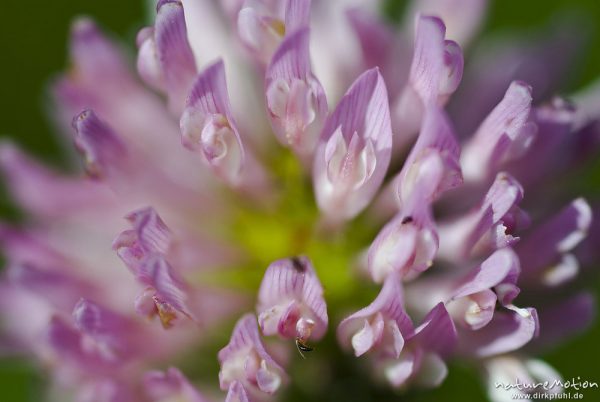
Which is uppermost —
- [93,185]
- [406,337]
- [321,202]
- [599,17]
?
[599,17]

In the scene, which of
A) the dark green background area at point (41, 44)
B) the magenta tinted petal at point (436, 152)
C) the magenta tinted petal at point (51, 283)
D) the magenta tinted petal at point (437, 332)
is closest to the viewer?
the magenta tinted petal at point (436, 152)

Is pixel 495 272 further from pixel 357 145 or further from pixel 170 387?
pixel 170 387

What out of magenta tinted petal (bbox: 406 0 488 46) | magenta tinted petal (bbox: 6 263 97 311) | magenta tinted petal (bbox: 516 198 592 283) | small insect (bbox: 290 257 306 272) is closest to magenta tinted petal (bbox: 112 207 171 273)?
small insect (bbox: 290 257 306 272)

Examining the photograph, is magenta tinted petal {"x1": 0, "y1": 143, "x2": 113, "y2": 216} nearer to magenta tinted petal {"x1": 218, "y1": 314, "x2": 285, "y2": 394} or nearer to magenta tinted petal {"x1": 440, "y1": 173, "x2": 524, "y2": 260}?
magenta tinted petal {"x1": 218, "y1": 314, "x2": 285, "y2": 394}

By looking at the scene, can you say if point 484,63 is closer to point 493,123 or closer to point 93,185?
point 493,123

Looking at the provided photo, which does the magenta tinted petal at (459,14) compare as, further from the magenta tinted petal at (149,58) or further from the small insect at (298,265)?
the small insect at (298,265)

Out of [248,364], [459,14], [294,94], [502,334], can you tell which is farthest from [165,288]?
[459,14]

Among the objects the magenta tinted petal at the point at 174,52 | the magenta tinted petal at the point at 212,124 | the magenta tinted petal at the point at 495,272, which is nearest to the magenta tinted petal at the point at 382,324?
the magenta tinted petal at the point at 495,272

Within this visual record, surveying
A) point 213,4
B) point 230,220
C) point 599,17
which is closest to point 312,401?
point 230,220
